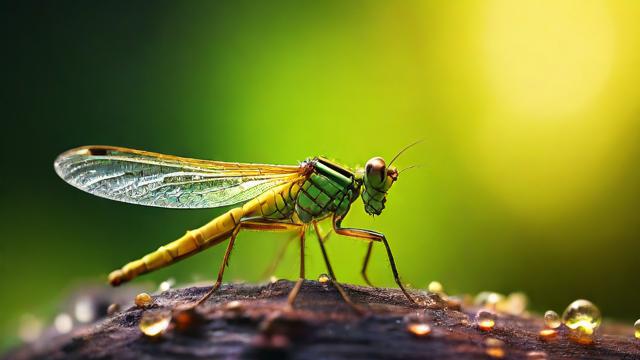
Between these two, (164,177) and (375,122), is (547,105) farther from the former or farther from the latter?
(164,177)

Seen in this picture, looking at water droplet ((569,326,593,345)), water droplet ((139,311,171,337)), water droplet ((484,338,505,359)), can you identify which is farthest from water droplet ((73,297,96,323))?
water droplet ((569,326,593,345))

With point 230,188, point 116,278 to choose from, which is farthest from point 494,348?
point 230,188

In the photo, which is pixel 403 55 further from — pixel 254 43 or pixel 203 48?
pixel 203 48

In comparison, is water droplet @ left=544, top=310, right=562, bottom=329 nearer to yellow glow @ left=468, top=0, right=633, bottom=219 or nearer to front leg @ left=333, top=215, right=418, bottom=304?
front leg @ left=333, top=215, right=418, bottom=304

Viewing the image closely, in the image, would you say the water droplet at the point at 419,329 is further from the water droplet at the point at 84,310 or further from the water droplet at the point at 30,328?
the water droplet at the point at 84,310

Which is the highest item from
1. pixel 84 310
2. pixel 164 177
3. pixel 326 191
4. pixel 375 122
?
pixel 375 122

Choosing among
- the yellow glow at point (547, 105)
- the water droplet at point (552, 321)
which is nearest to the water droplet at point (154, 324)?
the water droplet at point (552, 321)
